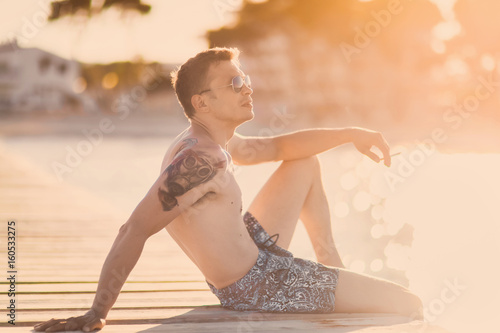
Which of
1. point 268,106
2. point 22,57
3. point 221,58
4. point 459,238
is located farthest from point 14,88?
point 221,58

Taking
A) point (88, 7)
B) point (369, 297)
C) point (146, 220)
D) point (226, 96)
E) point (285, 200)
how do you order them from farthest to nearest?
1. point (88, 7)
2. point (285, 200)
3. point (369, 297)
4. point (226, 96)
5. point (146, 220)

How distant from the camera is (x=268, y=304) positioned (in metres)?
3.37

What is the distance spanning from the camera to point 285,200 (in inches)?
153

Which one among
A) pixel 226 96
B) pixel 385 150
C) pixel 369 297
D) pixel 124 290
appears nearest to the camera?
pixel 226 96

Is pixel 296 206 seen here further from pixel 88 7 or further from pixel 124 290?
pixel 88 7

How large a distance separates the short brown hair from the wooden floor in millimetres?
956

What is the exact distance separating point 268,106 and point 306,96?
114 inches

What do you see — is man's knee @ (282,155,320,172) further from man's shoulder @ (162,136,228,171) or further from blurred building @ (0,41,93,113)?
blurred building @ (0,41,93,113)

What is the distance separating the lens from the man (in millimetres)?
2896

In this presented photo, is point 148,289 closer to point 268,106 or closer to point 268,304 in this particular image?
point 268,304

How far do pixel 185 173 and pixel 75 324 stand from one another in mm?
747

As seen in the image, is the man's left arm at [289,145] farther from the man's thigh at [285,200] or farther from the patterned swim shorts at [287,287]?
the patterned swim shorts at [287,287]

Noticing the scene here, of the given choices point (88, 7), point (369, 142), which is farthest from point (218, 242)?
point (88, 7)

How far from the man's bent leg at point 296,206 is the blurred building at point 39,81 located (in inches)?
2341
